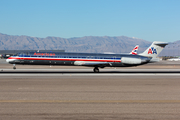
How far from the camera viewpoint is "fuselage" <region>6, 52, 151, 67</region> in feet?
122

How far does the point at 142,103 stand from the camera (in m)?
12.6

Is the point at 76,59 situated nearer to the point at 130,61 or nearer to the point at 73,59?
the point at 73,59

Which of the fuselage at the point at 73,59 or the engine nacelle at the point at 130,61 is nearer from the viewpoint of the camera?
the fuselage at the point at 73,59

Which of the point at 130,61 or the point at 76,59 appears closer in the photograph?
the point at 76,59

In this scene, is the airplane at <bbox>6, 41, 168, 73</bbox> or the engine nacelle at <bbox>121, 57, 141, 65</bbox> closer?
the airplane at <bbox>6, 41, 168, 73</bbox>

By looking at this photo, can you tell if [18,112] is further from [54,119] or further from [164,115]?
[164,115]

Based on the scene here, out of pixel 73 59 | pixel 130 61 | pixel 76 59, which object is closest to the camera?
pixel 73 59

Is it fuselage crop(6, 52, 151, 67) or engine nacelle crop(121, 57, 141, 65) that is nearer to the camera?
fuselage crop(6, 52, 151, 67)

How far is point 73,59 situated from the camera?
37.3 m

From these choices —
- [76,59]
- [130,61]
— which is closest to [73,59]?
[76,59]

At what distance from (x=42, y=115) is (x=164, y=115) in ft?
18.5

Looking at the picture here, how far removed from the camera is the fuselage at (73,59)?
37250 millimetres

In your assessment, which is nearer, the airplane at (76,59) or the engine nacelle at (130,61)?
the airplane at (76,59)

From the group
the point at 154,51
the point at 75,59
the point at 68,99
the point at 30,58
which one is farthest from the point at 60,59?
the point at 68,99
